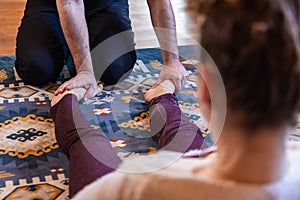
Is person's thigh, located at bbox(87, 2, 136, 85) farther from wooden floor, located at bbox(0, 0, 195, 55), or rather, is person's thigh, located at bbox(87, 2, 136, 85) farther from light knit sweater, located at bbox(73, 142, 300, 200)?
light knit sweater, located at bbox(73, 142, 300, 200)

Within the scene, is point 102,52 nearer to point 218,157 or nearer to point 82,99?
point 82,99

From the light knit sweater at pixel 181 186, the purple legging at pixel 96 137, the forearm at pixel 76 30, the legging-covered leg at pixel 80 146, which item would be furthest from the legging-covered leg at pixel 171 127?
the light knit sweater at pixel 181 186

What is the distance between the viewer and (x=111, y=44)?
1.74 meters

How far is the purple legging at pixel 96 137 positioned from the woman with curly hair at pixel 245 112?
40cm

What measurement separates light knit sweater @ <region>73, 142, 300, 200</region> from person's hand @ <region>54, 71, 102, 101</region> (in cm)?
90

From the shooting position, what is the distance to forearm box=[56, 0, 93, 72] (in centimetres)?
155

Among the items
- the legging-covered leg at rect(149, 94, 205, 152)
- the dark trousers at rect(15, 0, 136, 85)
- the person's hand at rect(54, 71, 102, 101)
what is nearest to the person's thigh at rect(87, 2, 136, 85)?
the dark trousers at rect(15, 0, 136, 85)

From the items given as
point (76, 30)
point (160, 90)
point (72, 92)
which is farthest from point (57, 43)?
point (160, 90)

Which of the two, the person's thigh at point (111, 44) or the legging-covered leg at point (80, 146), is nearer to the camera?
the legging-covered leg at point (80, 146)

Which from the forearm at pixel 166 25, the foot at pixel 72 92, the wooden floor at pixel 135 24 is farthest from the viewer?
the wooden floor at pixel 135 24

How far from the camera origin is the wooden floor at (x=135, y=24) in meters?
2.03

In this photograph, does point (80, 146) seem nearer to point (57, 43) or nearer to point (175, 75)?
point (175, 75)

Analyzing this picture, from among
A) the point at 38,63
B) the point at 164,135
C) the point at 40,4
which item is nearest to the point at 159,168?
the point at 164,135

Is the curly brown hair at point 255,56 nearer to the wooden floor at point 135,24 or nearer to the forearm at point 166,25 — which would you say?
the forearm at point 166,25
